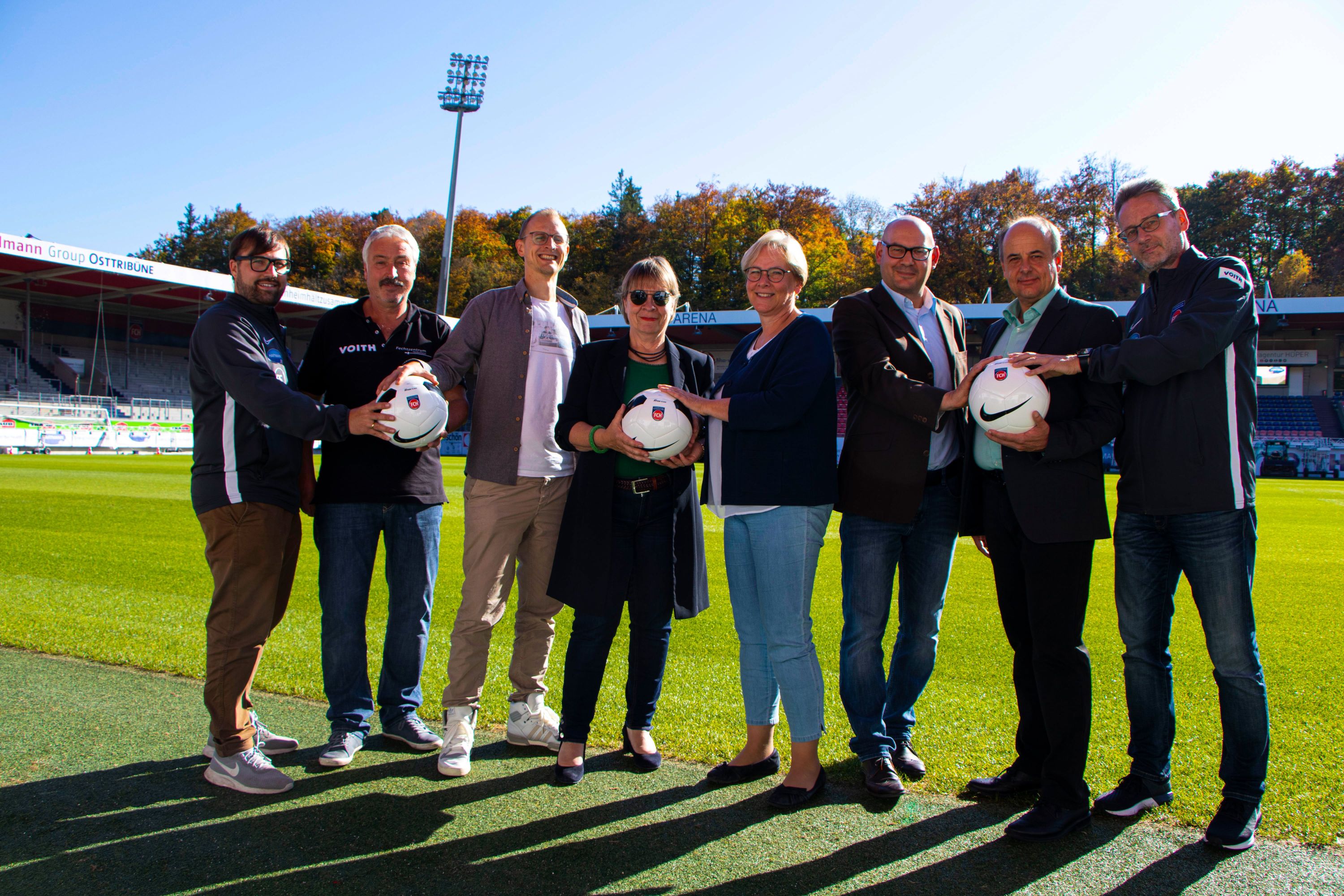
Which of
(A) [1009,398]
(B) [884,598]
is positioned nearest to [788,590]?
(B) [884,598]

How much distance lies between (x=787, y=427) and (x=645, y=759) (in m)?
1.50

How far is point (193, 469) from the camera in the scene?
133 inches

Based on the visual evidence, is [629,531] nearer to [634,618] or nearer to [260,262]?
[634,618]

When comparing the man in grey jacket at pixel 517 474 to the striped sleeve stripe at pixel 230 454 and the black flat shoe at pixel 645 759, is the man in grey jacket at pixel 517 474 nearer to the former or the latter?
the black flat shoe at pixel 645 759

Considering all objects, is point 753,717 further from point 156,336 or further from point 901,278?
point 156,336

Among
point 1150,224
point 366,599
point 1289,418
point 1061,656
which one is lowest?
point 366,599

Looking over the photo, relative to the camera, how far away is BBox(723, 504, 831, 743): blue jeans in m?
3.09

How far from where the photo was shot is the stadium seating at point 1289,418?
36.2m

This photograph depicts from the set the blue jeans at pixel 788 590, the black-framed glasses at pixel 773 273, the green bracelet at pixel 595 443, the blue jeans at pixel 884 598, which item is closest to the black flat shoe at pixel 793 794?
the blue jeans at pixel 788 590

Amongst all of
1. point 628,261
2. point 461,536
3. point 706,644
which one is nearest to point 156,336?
point 628,261

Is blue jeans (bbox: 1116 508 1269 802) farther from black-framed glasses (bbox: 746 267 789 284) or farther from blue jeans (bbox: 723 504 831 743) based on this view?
black-framed glasses (bbox: 746 267 789 284)

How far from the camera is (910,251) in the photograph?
3330mm

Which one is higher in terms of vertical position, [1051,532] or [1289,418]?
[1289,418]

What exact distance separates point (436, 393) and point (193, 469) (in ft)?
3.43
